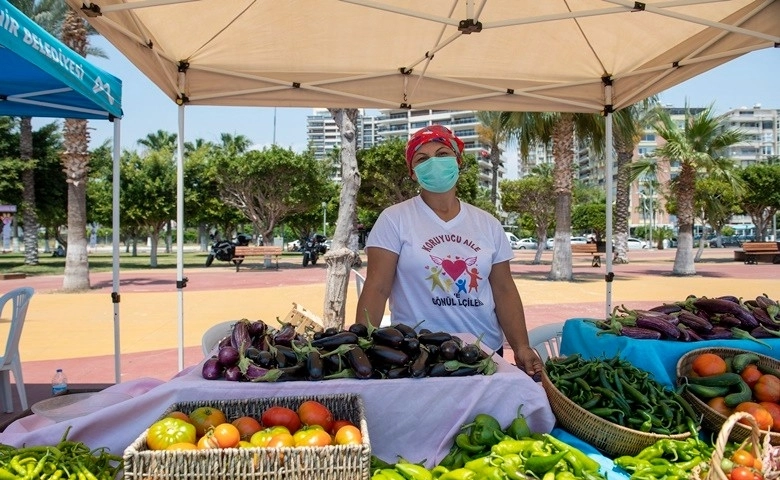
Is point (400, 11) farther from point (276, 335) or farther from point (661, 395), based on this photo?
point (661, 395)

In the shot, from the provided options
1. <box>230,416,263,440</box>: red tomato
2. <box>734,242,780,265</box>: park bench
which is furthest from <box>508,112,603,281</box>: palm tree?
<box>230,416,263,440</box>: red tomato

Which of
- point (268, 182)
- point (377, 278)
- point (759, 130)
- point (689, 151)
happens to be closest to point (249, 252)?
point (268, 182)

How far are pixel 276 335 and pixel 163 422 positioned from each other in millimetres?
831

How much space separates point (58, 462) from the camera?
2273mm

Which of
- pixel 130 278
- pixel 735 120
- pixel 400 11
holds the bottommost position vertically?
pixel 130 278

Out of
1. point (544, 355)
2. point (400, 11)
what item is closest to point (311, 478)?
point (400, 11)

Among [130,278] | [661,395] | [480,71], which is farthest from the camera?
[130,278]

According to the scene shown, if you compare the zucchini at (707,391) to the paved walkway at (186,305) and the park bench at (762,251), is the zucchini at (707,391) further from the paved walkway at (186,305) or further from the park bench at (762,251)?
the park bench at (762,251)

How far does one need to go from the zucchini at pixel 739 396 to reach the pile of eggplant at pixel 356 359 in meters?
1.17

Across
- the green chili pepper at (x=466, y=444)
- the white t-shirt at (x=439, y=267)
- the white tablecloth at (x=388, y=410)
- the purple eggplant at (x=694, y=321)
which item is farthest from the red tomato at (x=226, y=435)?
the purple eggplant at (x=694, y=321)

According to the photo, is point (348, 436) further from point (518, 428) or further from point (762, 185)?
point (762, 185)

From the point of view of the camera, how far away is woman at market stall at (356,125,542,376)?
3.47 m

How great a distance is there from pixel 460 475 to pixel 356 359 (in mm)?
636

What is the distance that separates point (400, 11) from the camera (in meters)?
4.06
